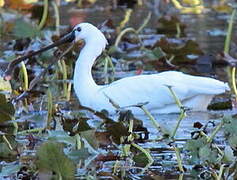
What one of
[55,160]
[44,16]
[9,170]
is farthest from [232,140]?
[44,16]

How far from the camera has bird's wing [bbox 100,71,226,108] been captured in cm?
877

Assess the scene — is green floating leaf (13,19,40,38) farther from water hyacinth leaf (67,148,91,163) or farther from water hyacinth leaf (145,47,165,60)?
water hyacinth leaf (67,148,91,163)

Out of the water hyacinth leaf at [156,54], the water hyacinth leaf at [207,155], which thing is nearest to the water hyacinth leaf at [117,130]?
the water hyacinth leaf at [207,155]

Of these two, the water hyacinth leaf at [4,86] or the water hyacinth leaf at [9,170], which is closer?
the water hyacinth leaf at [9,170]

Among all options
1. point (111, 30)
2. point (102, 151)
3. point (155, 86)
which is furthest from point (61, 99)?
point (111, 30)

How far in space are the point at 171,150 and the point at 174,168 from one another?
607 millimetres

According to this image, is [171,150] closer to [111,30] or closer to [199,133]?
[199,133]

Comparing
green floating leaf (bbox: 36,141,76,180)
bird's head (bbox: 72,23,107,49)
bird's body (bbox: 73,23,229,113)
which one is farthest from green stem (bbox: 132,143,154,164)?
bird's head (bbox: 72,23,107,49)

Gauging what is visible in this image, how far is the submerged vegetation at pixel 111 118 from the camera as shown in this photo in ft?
20.6

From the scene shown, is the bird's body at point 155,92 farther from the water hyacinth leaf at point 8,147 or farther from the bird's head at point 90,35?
the water hyacinth leaf at point 8,147

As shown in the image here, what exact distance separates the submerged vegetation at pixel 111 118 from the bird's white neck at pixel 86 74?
0.54 ft

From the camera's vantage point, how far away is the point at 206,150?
618 centimetres

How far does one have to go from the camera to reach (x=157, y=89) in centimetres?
888

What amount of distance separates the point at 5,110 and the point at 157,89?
2.27m
